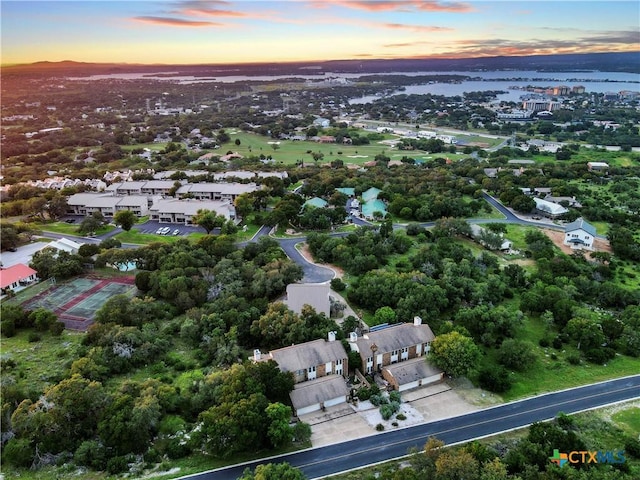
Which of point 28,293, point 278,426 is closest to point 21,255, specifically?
point 28,293

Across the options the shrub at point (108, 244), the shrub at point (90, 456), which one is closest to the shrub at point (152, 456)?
the shrub at point (90, 456)

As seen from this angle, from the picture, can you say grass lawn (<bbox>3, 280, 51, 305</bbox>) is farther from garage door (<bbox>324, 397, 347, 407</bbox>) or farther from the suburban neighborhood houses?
garage door (<bbox>324, 397, 347, 407</bbox>)

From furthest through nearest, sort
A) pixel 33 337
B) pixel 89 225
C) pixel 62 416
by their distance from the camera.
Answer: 1. pixel 89 225
2. pixel 33 337
3. pixel 62 416

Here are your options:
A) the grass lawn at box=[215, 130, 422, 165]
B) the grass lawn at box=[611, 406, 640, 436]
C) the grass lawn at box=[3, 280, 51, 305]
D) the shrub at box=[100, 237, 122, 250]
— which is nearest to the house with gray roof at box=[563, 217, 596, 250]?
the grass lawn at box=[611, 406, 640, 436]

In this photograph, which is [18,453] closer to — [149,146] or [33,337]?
[33,337]

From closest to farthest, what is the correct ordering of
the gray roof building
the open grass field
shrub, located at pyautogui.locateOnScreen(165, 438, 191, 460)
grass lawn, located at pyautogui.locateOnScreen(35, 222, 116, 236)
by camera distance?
shrub, located at pyautogui.locateOnScreen(165, 438, 191, 460)
the gray roof building
grass lawn, located at pyautogui.locateOnScreen(35, 222, 116, 236)
the open grass field
